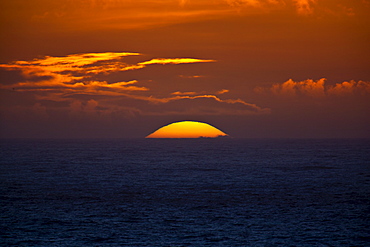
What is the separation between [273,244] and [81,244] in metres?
14.8

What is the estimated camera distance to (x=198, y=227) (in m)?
41.9

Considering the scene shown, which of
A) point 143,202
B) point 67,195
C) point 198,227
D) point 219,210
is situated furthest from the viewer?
point 67,195

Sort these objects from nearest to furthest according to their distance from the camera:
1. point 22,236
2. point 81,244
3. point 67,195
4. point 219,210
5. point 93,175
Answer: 1. point 81,244
2. point 22,236
3. point 219,210
4. point 67,195
5. point 93,175

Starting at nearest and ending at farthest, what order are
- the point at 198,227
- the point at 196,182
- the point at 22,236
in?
the point at 22,236 → the point at 198,227 → the point at 196,182

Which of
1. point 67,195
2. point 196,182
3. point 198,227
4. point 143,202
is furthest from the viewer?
point 196,182

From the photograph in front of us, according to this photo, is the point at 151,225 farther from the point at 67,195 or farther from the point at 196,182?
the point at 196,182

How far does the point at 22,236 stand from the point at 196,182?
1767 inches

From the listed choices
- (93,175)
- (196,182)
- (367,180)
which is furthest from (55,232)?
(367,180)

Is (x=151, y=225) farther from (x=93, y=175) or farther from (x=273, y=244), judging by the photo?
(x=93, y=175)

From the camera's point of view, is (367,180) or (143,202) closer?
(143,202)

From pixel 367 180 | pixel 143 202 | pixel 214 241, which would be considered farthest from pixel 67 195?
pixel 367 180

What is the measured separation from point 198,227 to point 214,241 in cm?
515

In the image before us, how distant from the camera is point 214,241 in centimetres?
3684

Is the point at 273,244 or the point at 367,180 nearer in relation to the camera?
the point at 273,244
